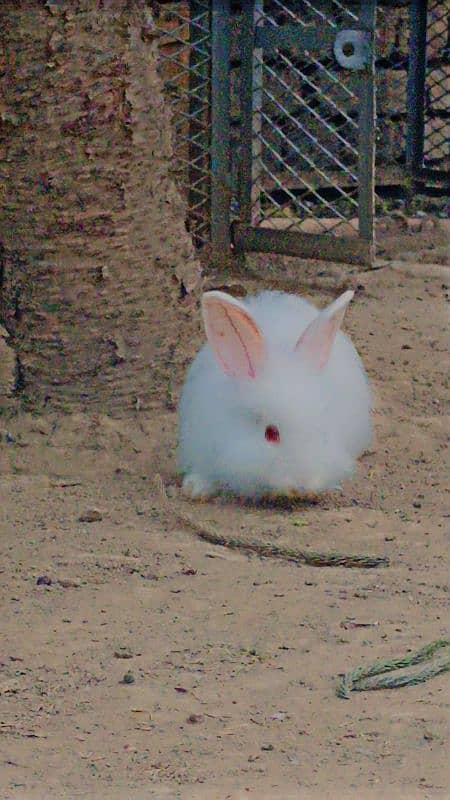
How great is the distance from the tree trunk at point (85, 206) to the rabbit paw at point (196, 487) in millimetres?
809

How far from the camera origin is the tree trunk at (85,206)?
506cm

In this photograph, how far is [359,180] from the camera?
6.73 meters

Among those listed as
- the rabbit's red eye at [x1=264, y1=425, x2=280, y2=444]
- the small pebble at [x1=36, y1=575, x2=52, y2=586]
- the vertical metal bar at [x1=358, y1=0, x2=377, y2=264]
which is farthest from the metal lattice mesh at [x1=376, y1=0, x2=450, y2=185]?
the small pebble at [x1=36, y1=575, x2=52, y2=586]

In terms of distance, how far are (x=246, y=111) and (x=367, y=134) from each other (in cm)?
82

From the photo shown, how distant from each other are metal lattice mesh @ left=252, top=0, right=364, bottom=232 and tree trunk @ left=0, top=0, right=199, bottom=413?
193 centimetres

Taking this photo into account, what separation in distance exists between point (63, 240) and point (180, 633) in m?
2.16

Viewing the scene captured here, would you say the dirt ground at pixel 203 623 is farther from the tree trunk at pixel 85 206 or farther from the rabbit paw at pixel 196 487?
the tree trunk at pixel 85 206

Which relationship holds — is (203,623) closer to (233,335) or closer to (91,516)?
(91,516)

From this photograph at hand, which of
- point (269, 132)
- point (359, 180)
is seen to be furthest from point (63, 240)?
point (269, 132)

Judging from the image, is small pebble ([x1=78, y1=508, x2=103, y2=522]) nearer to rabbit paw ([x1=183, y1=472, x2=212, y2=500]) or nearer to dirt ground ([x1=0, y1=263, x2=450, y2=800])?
dirt ground ([x1=0, y1=263, x2=450, y2=800])

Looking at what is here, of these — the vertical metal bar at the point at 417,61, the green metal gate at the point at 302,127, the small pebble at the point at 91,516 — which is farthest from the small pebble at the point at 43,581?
the vertical metal bar at the point at 417,61

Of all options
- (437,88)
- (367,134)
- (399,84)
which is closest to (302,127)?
(367,134)

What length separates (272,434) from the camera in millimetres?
4395

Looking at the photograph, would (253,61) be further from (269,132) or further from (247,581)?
(247,581)
